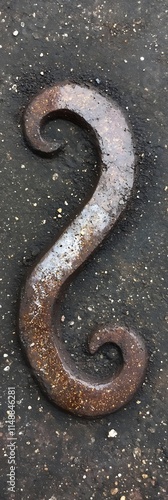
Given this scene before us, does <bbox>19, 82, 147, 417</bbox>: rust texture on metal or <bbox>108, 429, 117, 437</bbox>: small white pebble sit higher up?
<bbox>19, 82, 147, 417</bbox>: rust texture on metal

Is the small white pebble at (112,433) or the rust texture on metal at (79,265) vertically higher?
the rust texture on metal at (79,265)

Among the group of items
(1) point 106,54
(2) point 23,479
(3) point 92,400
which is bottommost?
(2) point 23,479

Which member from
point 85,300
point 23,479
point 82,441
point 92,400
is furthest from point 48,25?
point 23,479

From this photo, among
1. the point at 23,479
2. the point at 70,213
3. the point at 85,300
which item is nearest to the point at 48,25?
the point at 70,213

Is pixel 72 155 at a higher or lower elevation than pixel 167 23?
lower

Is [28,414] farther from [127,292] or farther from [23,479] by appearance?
[127,292]
